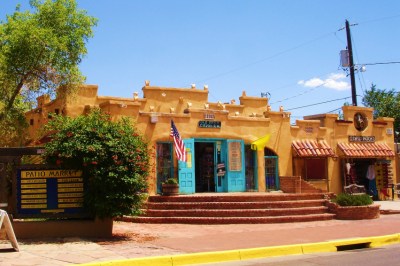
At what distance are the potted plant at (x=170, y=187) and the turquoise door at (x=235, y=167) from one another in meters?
3.21

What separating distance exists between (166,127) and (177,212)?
168 inches

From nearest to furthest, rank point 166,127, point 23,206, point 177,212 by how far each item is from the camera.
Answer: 1. point 23,206
2. point 177,212
3. point 166,127

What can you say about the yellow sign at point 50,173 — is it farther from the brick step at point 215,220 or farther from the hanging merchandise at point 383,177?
the hanging merchandise at point 383,177

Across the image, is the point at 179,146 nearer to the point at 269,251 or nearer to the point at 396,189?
the point at 269,251

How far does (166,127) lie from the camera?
19.9 metres

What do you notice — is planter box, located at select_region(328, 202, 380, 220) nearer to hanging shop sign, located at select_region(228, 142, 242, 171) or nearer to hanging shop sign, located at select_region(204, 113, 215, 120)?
hanging shop sign, located at select_region(228, 142, 242, 171)

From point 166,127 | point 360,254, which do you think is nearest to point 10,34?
point 166,127

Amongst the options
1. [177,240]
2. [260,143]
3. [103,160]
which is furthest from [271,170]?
[103,160]

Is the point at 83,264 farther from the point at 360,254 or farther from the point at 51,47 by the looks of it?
the point at 51,47

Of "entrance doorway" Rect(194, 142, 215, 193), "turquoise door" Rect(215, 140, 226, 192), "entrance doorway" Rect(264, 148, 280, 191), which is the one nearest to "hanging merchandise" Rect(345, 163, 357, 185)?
"entrance doorway" Rect(264, 148, 280, 191)

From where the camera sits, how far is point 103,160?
1195 centimetres

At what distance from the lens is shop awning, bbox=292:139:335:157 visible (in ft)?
75.2

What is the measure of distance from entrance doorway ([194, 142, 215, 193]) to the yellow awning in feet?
6.05

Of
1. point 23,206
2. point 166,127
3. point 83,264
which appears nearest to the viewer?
point 83,264
